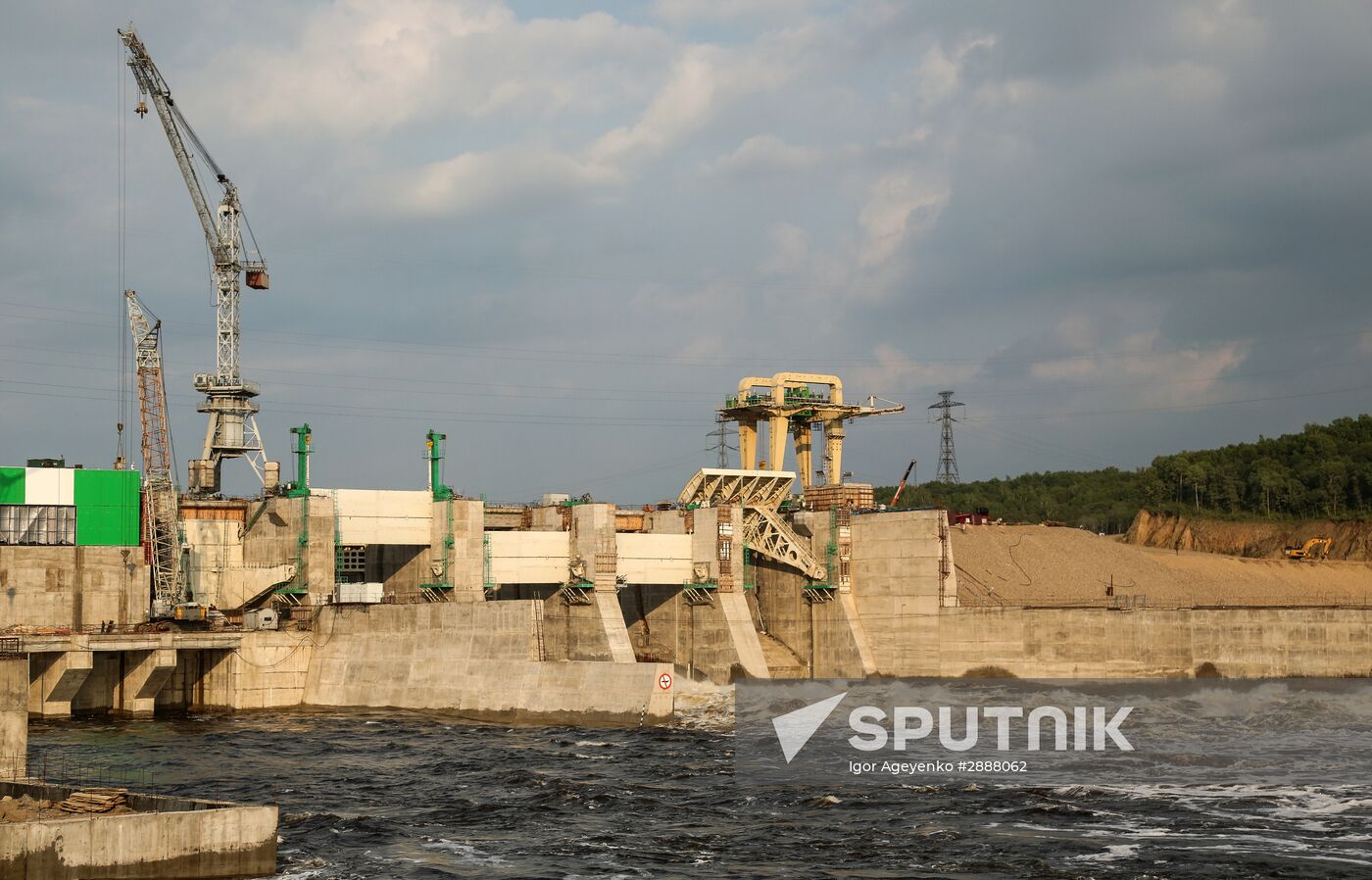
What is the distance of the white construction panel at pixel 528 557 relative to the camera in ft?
311

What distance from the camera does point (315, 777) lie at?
62.4 meters

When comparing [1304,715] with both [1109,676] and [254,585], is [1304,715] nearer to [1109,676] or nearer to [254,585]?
[1109,676]

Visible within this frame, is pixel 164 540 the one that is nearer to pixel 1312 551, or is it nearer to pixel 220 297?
pixel 220 297

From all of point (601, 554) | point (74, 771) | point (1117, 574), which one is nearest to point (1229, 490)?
point (1117, 574)

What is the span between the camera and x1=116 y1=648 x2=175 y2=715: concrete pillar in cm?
8444

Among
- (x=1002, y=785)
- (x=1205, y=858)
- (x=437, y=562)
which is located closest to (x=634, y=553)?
(x=437, y=562)

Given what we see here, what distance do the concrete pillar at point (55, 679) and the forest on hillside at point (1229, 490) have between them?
86.9 metres

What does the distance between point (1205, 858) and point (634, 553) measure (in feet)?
Result: 190

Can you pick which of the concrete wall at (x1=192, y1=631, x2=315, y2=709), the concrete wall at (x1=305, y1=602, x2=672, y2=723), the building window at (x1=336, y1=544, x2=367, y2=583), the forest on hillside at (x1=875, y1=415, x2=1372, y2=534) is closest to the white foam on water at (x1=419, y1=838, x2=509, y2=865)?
the concrete wall at (x1=305, y1=602, x2=672, y2=723)

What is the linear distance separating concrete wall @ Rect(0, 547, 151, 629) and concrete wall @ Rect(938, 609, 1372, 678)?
51957mm

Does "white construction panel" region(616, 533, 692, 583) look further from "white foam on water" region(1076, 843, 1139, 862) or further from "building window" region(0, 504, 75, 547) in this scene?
"white foam on water" region(1076, 843, 1139, 862)

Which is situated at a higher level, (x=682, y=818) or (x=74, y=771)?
(x=74, y=771)

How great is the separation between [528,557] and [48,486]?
30.4 meters

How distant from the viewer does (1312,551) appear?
145875 millimetres
